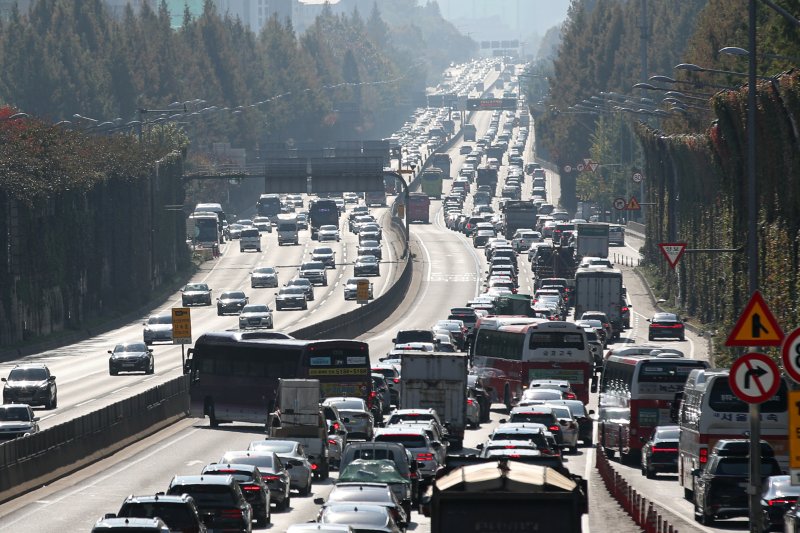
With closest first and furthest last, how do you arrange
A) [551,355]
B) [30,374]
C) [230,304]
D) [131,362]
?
[551,355] → [30,374] → [131,362] → [230,304]

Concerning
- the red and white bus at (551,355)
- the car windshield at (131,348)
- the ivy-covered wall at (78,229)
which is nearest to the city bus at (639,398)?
the red and white bus at (551,355)

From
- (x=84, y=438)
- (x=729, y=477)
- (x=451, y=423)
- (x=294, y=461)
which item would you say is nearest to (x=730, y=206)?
(x=451, y=423)

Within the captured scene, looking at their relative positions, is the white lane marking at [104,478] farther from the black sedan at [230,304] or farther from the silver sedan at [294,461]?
the black sedan at [230,304]

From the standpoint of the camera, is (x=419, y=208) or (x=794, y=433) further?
(x=419, y=208)

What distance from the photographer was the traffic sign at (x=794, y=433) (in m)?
21.9

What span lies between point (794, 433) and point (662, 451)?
87.2ft

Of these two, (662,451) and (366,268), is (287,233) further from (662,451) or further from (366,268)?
(662,451)

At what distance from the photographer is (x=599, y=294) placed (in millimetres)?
100000

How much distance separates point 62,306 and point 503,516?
9590cm

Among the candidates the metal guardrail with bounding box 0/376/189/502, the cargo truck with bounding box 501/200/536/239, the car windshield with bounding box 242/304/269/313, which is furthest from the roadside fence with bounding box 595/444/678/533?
the cargo truck with bounding box 501/200/536/239

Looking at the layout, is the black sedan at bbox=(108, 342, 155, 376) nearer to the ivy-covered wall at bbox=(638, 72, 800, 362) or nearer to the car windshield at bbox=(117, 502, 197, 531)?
the ivy-covered wall at bbox=(638, 72, 800, 362)

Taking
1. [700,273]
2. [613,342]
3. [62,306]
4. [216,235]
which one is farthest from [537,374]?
[216,235]

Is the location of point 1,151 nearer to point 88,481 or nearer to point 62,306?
point 62,306

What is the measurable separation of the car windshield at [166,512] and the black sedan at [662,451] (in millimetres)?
19701
